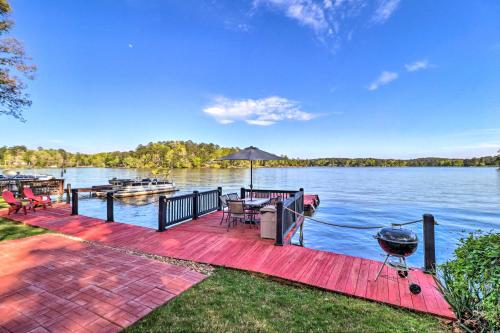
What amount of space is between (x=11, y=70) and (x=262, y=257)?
12.9 metres

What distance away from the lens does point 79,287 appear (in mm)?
3379

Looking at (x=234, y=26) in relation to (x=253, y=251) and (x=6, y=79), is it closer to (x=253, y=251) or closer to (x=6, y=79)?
(x=6, y=79)

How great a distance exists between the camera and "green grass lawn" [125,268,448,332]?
257 cm

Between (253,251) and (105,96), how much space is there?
2732cm

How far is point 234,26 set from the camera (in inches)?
614

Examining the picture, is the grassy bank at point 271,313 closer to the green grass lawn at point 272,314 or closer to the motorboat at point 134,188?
the green grass lawn at point 272,314

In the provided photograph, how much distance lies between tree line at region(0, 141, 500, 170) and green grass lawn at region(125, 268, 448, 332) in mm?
48394

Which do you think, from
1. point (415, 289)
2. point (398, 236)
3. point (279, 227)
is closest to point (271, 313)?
point (415, 289)

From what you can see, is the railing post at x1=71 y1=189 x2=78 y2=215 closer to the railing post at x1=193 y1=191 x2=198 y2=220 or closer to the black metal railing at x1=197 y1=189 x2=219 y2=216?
the railing post at x1=193 y1=191 x2=198 y2=220

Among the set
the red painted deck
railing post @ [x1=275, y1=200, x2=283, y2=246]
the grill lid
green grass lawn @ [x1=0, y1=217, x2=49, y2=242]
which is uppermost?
the grill lid

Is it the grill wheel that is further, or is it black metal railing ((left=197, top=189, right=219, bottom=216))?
black metal railing ((left=197, top=189, right=219, bottom=216))

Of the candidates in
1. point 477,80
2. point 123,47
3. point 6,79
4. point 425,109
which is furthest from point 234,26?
point 425,109

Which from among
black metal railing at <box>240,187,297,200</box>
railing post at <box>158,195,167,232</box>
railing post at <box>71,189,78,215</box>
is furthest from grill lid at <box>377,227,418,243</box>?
railing post at <box>71,189,78,215</box>

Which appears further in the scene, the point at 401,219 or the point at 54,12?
the point at 401,219
